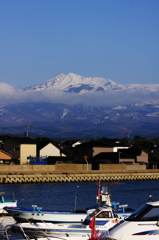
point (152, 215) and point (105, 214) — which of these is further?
point (105, 214)

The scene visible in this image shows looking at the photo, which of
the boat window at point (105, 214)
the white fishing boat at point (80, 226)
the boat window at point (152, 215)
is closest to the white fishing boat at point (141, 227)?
the boat window at point (152, 215)

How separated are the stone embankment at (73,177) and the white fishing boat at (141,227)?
35.6 meters

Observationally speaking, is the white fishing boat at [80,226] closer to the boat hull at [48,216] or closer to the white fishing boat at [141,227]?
the boat hull at [48,216]

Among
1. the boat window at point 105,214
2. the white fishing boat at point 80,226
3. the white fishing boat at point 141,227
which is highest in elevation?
the white fishing boat at point 141,227

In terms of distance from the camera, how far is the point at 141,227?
11.2m

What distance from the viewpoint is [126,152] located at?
217 ft

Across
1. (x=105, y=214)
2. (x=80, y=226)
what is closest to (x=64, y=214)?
(x=105, y=214)

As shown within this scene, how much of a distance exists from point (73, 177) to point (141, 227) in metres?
41.8

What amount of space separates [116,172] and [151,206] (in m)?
46.9

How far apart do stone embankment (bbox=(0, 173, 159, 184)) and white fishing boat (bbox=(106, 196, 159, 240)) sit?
35.6 metres

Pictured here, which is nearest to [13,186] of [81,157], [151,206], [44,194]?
[44,194]

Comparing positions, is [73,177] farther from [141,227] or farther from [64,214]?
[141,227]

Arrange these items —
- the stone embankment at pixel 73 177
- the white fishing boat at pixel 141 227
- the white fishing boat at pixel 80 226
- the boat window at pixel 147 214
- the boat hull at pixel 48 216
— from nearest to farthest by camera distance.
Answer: the white fishing boat at pixel 141 227 < the boat window at pixel 147 214 < the white fishing boat at pixel 80 226 < the boat hull at pixel 48 216 < the stone embankment at pixel 73 177

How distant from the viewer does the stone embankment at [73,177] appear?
48906 mm
